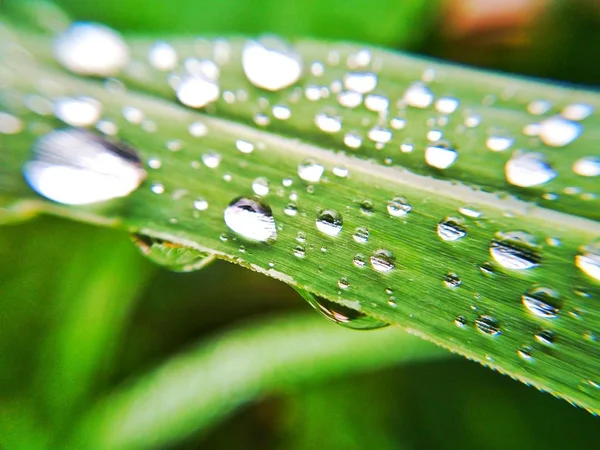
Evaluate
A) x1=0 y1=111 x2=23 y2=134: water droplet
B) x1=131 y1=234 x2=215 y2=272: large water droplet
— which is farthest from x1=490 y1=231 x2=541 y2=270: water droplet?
x1=0 y1=111 x2=23 y2=134: water droplet

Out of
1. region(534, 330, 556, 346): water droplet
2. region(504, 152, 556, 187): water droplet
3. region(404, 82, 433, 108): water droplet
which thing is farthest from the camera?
region(404, 82, 433, 108): water droplet

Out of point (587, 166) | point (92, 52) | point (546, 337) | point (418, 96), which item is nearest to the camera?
point (546, 337)

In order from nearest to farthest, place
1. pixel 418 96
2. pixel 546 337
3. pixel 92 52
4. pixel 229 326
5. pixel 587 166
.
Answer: pixel 546 337 → pixel 587 166 → pixel 418 96 → pixel 92 52 → pixel 229 326

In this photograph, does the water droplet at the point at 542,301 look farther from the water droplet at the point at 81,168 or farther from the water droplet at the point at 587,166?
the water droplet at the point at 81,168

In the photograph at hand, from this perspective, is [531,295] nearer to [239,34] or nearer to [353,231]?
[353,231]

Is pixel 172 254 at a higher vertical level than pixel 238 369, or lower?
higher

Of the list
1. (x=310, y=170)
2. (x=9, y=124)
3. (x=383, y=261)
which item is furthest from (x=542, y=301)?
(x=9, y=124)

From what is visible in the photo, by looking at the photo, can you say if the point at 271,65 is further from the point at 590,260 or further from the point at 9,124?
the point at 590,260

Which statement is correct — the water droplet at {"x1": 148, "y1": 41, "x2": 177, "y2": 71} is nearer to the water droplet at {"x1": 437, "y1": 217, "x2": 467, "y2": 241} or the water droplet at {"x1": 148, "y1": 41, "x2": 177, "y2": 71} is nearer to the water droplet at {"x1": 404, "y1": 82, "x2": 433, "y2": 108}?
the water droplet at {"x1": 404, "y1": 82, "x2": 433, "y2": 108}
